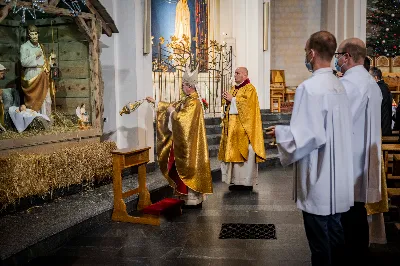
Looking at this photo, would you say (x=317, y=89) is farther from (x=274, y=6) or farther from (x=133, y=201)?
(x=274, y=6)

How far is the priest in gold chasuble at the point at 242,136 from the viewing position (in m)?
7.32

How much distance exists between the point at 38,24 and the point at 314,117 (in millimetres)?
5439

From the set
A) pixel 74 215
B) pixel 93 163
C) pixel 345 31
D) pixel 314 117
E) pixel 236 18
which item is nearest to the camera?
pixel 314 117

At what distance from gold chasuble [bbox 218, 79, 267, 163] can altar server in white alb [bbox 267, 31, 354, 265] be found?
164 inches

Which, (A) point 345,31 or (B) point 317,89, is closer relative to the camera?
(B) point 317,89

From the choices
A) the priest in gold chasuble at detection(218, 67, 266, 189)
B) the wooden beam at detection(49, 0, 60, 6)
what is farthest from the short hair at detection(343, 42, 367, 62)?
the wooden beam at detection(49, 0, 60, 6)

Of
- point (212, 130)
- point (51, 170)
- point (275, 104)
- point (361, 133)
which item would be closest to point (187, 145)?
point (51, 170)

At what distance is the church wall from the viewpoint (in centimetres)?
1609

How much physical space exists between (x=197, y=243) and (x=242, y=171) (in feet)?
8.80

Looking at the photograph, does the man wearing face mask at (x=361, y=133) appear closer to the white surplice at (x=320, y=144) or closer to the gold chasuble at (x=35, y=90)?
the white surplice at (x=320, y=144)

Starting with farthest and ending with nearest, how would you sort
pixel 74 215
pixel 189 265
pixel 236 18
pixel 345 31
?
pixel 345 31, pixel 236 18, pixel 74 215, pixel 189 265

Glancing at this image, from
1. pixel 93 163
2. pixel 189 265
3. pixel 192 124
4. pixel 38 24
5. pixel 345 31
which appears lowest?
pixel 189 265

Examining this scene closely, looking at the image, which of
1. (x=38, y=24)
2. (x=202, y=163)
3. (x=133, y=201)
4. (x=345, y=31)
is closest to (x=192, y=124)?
(x=202, y=163)

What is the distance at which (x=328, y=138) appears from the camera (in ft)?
10.0
